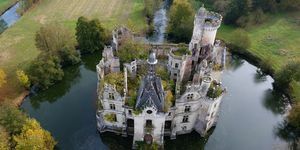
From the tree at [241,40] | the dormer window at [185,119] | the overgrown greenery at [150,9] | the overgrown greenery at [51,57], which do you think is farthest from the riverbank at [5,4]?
the dormer window at [185,119]

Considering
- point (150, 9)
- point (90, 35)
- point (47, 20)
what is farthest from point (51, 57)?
point (150, 9)

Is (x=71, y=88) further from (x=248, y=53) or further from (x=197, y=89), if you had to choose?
(x=248, y=53)

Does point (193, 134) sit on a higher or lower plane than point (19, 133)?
lower

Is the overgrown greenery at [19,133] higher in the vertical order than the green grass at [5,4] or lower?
lower

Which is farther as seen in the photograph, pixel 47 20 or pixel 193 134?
pixel 47 20

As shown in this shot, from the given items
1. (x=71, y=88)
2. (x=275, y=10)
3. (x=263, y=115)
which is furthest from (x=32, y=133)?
(x=275, y=10)

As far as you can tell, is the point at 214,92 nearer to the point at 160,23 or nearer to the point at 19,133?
the point at 19,133

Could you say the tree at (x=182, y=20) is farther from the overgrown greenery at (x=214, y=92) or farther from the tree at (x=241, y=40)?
the overgrown greenery at (x=214, y=92)
